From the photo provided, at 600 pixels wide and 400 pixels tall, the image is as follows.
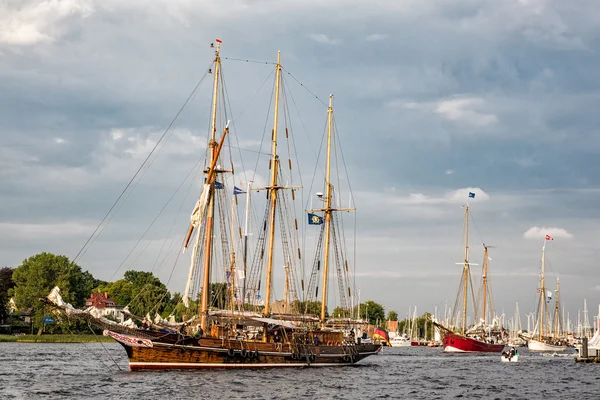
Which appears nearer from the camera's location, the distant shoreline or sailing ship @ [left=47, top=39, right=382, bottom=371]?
sailing ship @ [left=47, top=39, right=382, bottom=371]

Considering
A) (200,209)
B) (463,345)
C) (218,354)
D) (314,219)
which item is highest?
(314,219)

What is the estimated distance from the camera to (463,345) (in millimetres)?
151250

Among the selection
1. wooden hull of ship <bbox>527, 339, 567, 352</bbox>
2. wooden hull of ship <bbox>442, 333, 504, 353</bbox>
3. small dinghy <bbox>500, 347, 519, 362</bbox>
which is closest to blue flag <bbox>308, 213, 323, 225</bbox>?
small dinghy <bbox>500, 347, 519, 362</bbox>

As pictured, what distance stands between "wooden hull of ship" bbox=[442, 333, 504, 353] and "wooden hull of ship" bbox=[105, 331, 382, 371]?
67.4 meters

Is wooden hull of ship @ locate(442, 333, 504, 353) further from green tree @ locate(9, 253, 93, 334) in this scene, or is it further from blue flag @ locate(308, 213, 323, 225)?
green tree @ locate(9, 253, 93, 334)

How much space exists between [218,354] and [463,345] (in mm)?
89083

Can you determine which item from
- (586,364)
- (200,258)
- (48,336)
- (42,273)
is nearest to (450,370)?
(586,364)

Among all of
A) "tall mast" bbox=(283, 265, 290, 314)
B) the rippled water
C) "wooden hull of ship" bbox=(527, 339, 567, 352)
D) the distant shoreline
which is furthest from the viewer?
"wooden hull of ship" bbox=(527, 339, 567, 352)

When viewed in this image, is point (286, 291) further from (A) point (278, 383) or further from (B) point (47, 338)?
(B) point (47, 338)

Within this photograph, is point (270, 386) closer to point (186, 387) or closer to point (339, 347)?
point (186, 387)

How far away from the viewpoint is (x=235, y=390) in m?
58.6

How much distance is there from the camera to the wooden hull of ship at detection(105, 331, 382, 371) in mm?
68875

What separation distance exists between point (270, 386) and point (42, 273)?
127m

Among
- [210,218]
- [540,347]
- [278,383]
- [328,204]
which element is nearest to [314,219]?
[328,204]
